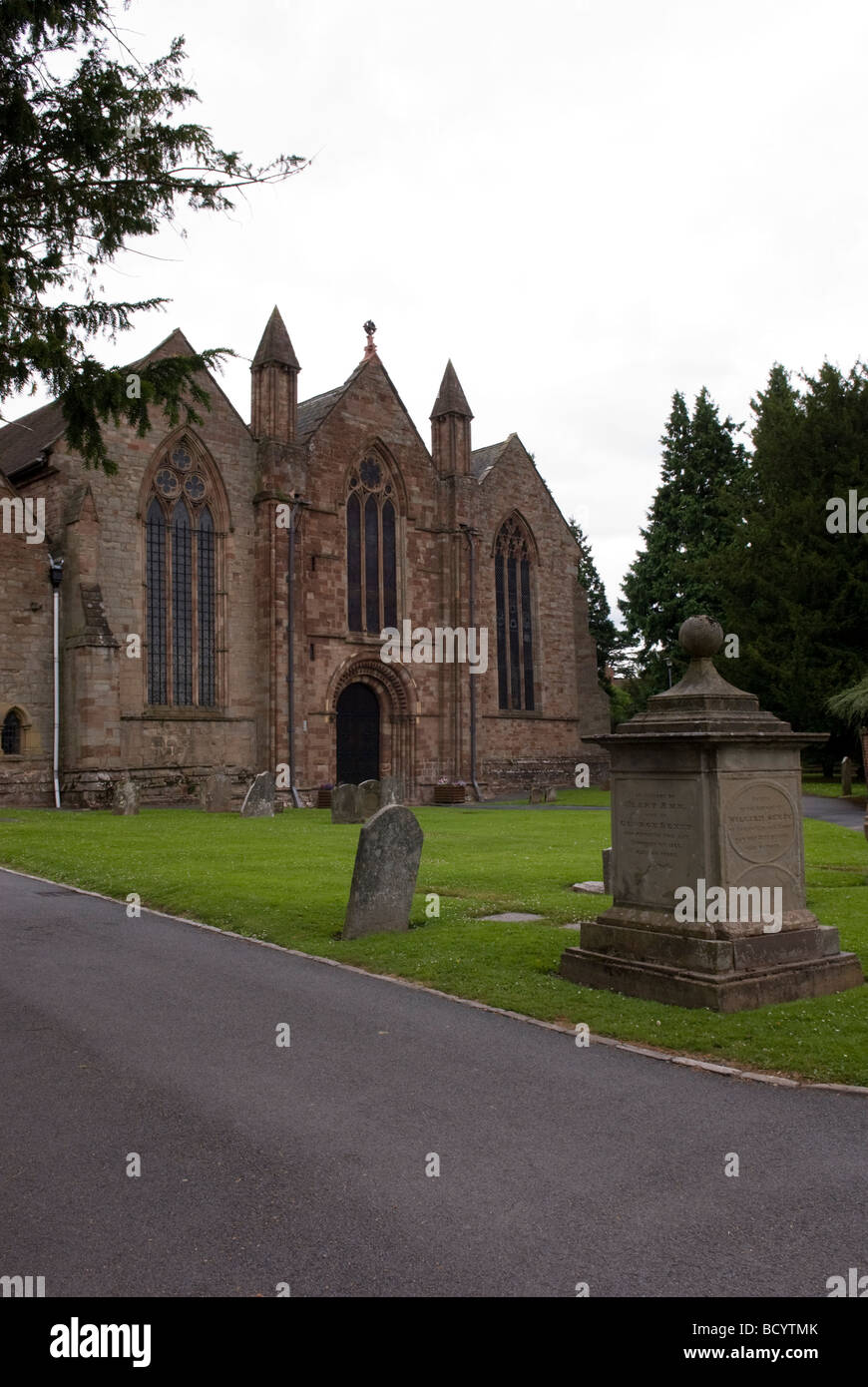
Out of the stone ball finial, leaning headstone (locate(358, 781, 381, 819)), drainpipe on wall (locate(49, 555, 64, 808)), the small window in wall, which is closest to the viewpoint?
the stone ball finial

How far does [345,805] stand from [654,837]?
51.7ft

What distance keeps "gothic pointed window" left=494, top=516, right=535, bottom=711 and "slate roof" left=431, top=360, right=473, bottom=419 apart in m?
4.63

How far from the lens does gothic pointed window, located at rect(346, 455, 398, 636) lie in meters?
34.1

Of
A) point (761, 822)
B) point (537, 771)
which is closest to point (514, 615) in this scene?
point (537, 771)

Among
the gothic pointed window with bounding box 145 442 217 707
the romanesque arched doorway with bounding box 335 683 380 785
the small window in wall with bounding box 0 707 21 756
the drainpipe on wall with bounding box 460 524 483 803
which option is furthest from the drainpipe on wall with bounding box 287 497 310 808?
the small window in wall with bounding box 0 707 21 756

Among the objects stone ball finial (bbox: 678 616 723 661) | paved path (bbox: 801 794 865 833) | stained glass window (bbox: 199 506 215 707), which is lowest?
paved path (bbox: 801 794 865 833)

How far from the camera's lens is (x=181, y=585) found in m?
30.7

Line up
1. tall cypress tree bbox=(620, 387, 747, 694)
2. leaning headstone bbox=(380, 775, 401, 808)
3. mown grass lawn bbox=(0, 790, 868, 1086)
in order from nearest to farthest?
mown grass lawn bbox=(0, 790, 868, 1086) → leaning headstone bbox=(380, 775, 401, 808) → tall cypress tree bbox=(620, 387, 747, 694)

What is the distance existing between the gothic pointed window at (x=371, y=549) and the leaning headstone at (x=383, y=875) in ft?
78.6

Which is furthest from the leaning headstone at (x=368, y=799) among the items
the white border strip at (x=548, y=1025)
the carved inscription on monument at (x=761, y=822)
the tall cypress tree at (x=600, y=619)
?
the tall cypress tree at (x=600, y=619)

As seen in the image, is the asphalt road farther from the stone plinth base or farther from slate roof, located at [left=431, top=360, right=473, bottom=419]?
slate roof, located at [left=431, top=360, right=473, bottom=419]

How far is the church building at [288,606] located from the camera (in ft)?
90.9

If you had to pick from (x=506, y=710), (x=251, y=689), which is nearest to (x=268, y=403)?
(x=251, y=689)
